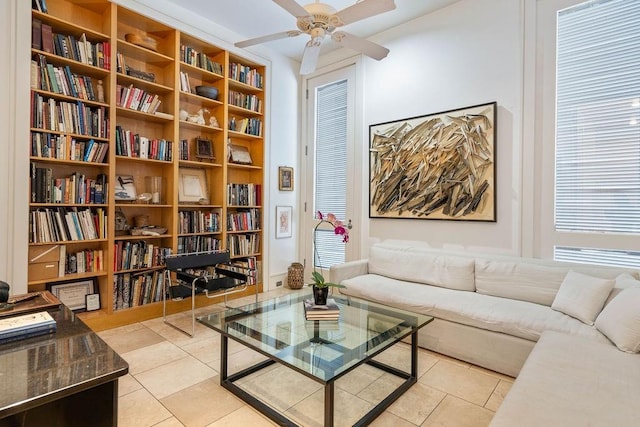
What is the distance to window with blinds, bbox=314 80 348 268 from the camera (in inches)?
168

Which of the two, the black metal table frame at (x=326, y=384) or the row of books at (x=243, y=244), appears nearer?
the black metal table frame at (x=326, y=384)

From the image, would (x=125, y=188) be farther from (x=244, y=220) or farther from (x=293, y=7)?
(x=293, y=7)

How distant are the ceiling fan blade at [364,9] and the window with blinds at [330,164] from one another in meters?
2.05

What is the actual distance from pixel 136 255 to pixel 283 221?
1901 mm

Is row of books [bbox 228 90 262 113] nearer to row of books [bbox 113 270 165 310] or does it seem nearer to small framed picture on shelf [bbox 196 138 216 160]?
small framed picture on shelf [bbox 196 138 216 160]

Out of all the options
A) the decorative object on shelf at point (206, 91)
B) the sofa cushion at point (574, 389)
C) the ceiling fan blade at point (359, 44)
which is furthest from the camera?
the decorative object on shelf at point (206, 91)

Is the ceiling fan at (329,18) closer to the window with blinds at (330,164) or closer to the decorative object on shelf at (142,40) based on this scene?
the decorative object on shelf at (142,40)

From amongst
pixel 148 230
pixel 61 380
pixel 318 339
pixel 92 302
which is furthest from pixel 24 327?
pixel 148 230

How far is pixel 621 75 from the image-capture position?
2498 mm

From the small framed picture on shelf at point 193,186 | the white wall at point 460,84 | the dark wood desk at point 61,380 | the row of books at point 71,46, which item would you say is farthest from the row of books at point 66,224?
the white wall at point 460,84

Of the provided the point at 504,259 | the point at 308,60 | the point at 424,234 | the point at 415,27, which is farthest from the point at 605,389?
the point at 415,27

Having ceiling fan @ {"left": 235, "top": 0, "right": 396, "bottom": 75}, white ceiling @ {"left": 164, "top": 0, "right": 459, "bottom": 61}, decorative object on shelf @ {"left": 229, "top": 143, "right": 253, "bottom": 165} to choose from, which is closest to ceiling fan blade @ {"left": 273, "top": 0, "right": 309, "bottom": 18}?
ceiling fan @ {"left": 235, "top": 0, "right": 396, "bottom": 75}

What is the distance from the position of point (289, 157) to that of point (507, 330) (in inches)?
132

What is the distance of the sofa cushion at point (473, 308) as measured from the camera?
2094mm
